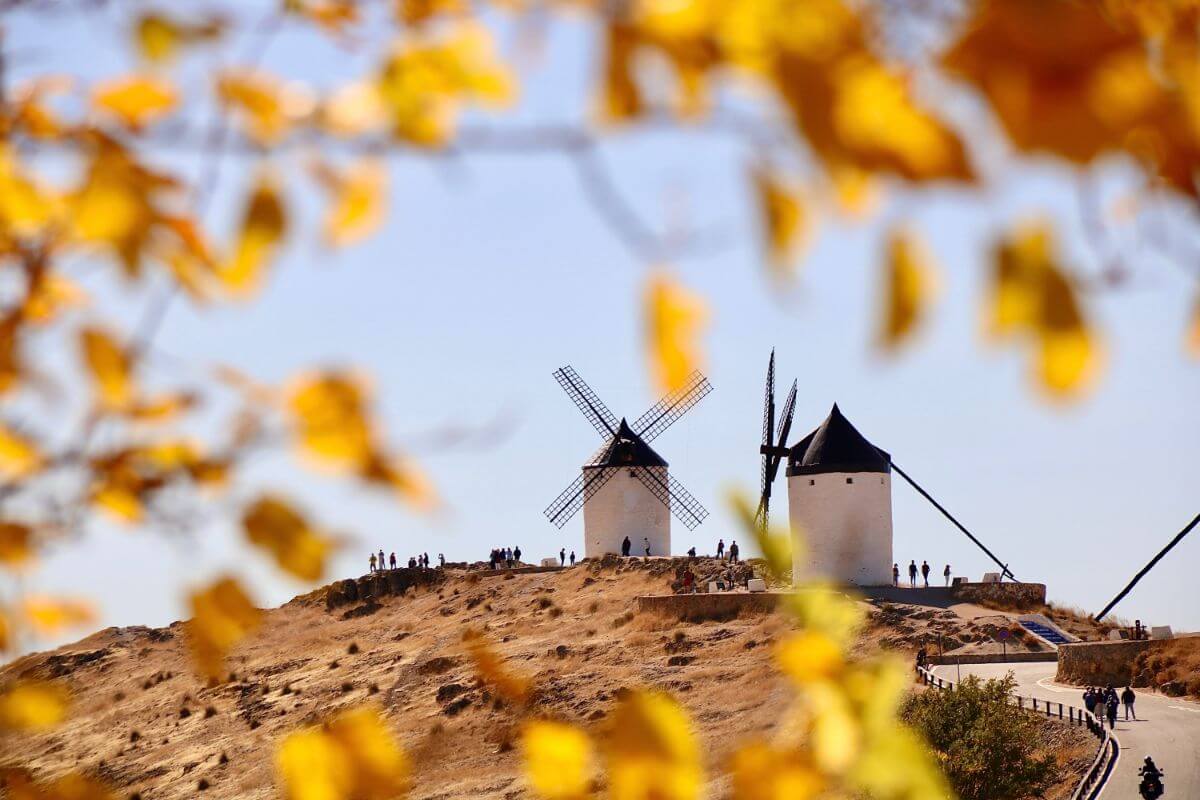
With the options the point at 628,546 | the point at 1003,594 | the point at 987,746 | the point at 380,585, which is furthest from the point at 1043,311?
the point at 380,585

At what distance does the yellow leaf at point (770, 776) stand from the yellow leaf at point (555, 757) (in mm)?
217

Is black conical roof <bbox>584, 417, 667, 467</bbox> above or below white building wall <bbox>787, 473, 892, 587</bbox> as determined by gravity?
above

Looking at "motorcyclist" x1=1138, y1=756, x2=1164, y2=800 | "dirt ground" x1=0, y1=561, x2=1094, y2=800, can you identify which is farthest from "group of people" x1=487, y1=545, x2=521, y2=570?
"motorcyclist" x1=1138, y1=756, x2=1164, y2=800

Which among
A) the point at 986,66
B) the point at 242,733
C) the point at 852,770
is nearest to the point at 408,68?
the point at 986,66

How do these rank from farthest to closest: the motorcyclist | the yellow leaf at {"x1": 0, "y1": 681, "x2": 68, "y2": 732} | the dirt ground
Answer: the dirt ground → the motorcyclist → the yellow leaf at {"x1": 0, "y1": 681, "x2": 68, "y2": 732}

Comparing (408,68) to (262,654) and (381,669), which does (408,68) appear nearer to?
(381,669)

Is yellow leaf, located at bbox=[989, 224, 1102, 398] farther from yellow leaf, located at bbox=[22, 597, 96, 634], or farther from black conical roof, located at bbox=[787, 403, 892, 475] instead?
black conical roof, located at bbox=[787, 403, 892, 475]

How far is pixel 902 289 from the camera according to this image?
128 centimetres

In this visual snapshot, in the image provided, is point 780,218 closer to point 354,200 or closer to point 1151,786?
point 354,200

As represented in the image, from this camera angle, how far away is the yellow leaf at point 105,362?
1.74 meters

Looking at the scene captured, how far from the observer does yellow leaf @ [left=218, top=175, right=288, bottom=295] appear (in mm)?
1643

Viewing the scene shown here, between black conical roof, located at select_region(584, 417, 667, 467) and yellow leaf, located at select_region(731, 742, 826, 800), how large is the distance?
4975cm

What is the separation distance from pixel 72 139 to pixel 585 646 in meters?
36.8

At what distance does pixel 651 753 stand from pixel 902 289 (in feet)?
2.09
